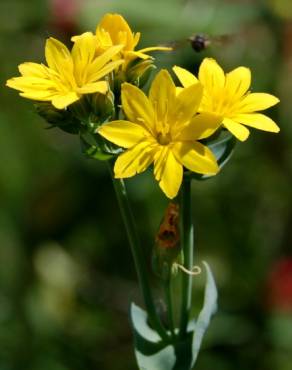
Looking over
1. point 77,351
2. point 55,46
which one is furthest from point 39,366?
point 55,46

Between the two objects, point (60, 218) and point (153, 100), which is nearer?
point (153, 100)

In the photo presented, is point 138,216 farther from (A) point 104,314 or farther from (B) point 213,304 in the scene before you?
(B) point 213,304

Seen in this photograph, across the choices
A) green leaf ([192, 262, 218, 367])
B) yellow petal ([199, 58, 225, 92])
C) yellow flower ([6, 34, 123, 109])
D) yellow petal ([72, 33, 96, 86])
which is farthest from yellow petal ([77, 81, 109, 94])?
green leaf ([192, 262, 218, 367])

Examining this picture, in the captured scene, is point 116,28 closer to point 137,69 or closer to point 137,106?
point 137,69

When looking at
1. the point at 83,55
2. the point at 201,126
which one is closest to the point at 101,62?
the point at 83,55

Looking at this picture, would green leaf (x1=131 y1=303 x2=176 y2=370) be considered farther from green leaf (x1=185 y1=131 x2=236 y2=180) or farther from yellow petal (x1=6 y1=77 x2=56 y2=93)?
yellow petal (x1=6 y1=77 x2=56 y2=93)
